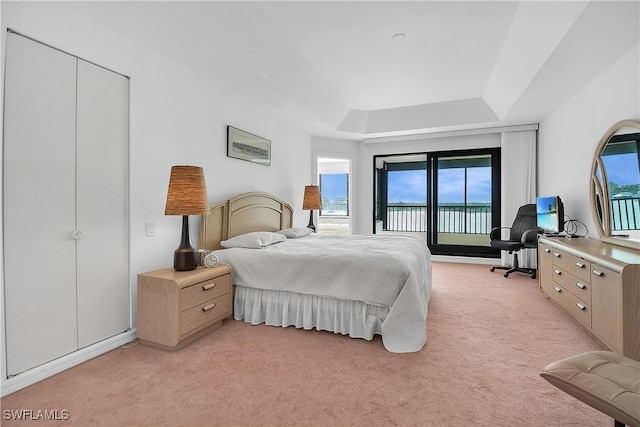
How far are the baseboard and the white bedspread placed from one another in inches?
39.6

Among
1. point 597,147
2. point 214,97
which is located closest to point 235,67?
point 214,97

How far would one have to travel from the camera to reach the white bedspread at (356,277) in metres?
2.30

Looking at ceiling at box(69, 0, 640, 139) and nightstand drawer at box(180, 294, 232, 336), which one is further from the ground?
ceiling at box(69, 0, 640, 139)

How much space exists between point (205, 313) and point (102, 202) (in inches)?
45.6

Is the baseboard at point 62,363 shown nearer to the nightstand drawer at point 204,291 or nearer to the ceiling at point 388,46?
the nightstand drawer at point 204,291

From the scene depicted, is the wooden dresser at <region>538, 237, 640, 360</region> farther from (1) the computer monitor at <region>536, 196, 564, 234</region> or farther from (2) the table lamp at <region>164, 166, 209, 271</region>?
(2) the table lamp at <region>164, 166, 209, 271</region>

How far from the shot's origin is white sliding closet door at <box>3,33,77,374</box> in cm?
181

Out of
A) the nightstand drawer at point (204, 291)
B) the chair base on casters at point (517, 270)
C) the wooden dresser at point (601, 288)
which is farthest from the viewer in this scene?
the chair base on casters at point (517, 270)

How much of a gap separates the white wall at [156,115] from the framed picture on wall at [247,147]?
0.27ft

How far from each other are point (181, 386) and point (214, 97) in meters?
2.87

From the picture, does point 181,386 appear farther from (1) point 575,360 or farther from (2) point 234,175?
(2) point 234,175

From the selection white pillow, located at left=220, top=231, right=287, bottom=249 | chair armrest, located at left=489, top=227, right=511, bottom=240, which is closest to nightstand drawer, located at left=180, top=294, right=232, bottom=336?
white pillow, located at left=220, top=231, right=287, bottom=249

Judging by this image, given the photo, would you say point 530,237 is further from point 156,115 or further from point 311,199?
point 156,115

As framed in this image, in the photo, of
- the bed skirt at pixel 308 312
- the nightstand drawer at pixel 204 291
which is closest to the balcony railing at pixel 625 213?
the bed skirt at pixel 308 312
